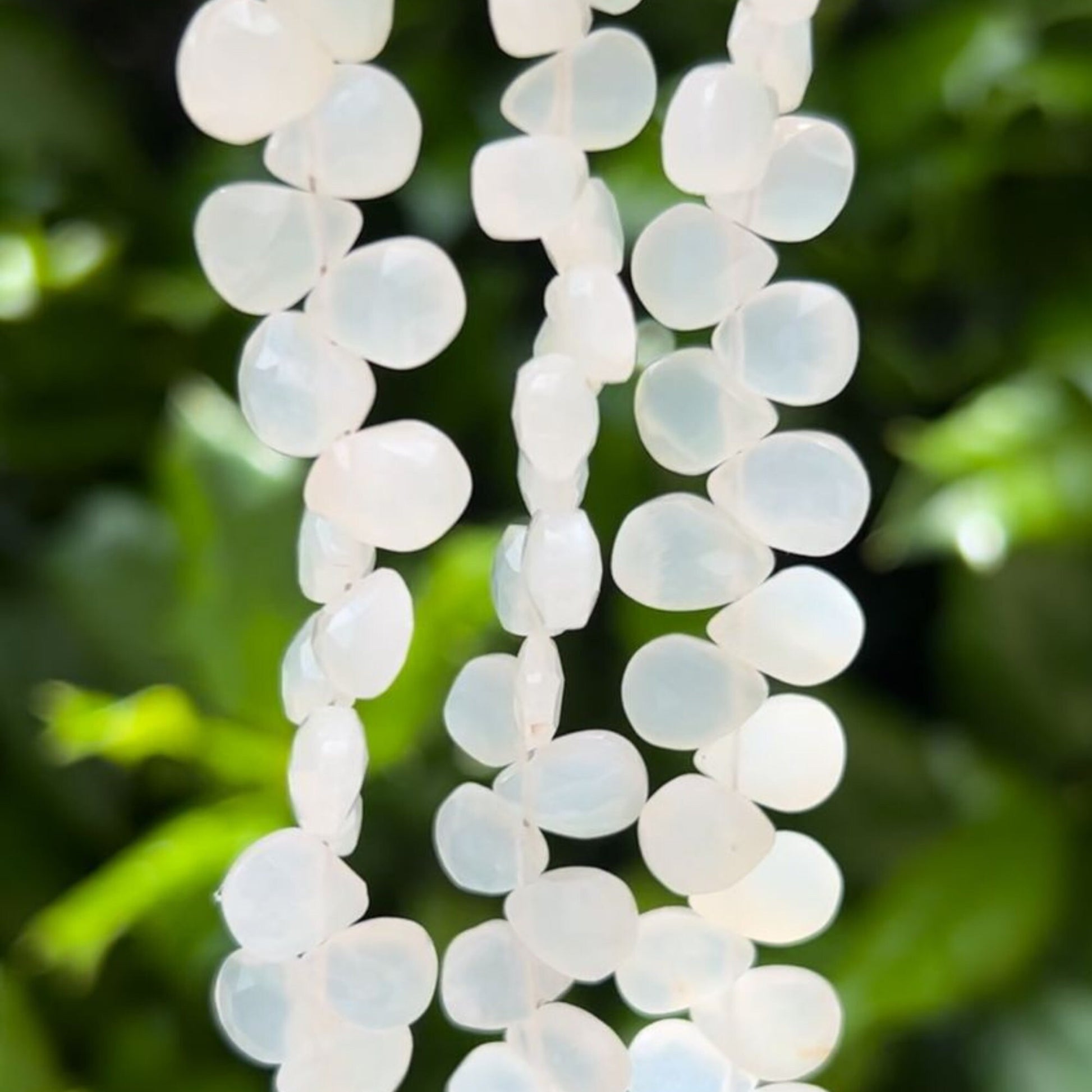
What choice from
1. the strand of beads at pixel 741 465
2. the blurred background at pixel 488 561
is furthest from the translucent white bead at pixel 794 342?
the blurred background at pixel 488 561

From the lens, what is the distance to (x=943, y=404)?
523mm

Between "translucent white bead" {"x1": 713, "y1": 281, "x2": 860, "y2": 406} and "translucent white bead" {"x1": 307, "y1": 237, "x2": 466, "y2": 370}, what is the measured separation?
40 mm

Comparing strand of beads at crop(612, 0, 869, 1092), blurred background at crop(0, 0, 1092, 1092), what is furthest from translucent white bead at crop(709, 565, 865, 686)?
blurred background at crop(0, 0, 1092, 1092)

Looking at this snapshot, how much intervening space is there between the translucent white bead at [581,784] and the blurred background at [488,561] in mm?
240

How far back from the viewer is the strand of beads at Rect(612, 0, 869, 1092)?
19 cm

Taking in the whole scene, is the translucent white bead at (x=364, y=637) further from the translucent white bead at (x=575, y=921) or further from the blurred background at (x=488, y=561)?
the blurred background at (x=488, y=561)

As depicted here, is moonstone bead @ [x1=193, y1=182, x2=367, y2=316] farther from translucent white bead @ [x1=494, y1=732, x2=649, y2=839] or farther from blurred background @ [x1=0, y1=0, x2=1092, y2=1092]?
blurred background @ [x1=0, y1=0, x2=1092, y2=1092]

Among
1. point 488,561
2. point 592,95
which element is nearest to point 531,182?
point 592,95

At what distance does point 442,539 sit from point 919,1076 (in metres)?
0.24

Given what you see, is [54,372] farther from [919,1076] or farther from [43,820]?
[919,1076]

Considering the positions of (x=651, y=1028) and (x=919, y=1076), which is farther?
(x=919, y=1076)

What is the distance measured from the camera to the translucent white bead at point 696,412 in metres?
0.20

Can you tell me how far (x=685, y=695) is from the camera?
0.20 metres

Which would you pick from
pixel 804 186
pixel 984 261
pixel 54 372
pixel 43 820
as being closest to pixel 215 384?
pixel 54 372
